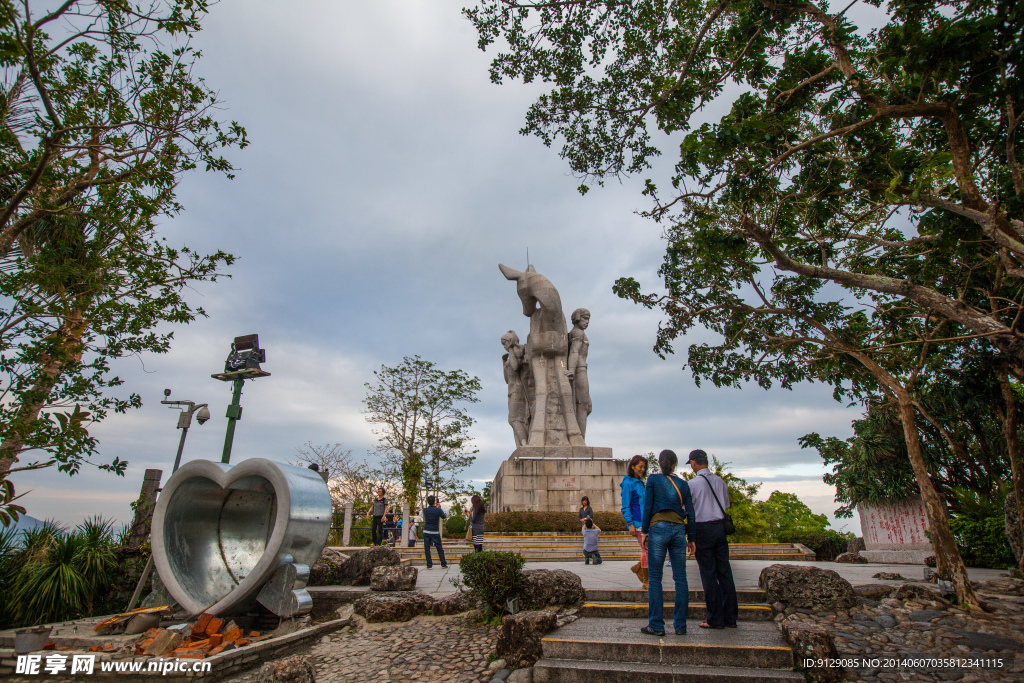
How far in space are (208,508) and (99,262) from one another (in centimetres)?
320

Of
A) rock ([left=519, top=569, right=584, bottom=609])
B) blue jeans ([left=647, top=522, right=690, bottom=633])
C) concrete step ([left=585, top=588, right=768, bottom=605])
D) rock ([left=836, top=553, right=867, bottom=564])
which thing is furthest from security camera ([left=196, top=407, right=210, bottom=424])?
rock ([left=836, top=553, right=867, bottom=564])

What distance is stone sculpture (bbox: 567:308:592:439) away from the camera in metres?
16.0

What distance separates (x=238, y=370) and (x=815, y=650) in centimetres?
830

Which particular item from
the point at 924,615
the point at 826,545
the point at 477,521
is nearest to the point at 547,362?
the point at 477,521

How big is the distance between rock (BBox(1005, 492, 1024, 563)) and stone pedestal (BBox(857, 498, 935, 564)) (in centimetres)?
441

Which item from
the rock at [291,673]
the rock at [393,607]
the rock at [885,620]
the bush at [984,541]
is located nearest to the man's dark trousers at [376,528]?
the rock at [393,607]

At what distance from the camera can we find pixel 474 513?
9586 millimetres

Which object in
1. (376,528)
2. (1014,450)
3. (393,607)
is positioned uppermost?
(1014,450)

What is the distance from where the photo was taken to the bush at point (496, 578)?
5547 mm

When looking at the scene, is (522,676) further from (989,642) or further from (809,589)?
(989,642)

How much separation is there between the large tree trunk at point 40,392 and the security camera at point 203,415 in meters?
4.92

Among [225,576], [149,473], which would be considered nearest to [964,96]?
[225,576]

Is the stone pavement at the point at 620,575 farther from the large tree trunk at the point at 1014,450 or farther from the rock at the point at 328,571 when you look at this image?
the large tree trunk at the point at 1014,450

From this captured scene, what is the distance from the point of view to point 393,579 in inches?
266
